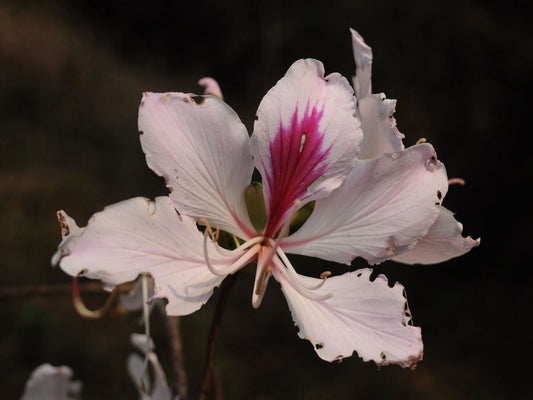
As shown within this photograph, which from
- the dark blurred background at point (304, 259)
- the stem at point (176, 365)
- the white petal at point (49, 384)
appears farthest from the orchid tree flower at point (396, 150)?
the dark blurred background at point (304, 259)

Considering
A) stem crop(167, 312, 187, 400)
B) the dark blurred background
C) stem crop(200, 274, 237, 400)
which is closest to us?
stem crop(200, 274, 237, 400)

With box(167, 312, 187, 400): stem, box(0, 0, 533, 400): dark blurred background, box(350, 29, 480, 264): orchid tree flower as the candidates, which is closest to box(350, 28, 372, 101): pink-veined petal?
box(350, 29, 480, 264): orchid tree flower

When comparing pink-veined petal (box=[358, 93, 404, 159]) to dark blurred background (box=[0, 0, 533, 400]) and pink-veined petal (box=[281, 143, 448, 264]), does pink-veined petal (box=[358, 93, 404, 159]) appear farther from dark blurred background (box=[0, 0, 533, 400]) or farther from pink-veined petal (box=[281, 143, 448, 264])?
dark blurred background (box=[0, 0, 533, 400])

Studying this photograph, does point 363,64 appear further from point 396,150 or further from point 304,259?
point 304,259

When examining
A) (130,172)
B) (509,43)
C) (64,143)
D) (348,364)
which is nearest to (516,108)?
(509,43)

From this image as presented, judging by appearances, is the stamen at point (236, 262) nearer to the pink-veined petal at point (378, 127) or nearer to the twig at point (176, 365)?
the pink-veined petal at point (378, 127)

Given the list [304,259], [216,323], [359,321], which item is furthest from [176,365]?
[304,259]
